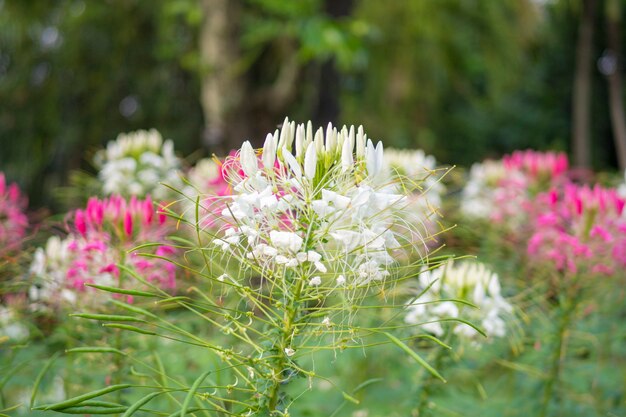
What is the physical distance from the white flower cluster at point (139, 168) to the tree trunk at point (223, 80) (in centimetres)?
222

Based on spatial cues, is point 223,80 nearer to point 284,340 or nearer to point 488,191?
point 488,191

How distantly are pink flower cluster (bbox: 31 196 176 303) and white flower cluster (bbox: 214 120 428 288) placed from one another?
49cm

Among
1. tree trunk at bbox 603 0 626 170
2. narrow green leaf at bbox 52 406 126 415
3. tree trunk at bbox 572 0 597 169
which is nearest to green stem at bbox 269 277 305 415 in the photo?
narrow green leaf at bbox 52 406 126 415

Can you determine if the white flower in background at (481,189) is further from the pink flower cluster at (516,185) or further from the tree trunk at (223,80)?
the tree trunk at (223,80)

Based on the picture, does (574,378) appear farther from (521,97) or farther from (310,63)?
(521,97)

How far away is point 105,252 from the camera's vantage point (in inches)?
58.0

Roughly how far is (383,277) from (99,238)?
2.53 feet

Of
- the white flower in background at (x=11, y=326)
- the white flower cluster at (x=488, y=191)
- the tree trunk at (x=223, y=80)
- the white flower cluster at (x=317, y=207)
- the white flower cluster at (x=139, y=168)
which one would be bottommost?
the white flower in background at (x=11, y=326)

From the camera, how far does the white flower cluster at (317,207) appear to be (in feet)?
3.17

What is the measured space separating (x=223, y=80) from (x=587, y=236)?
3.60m

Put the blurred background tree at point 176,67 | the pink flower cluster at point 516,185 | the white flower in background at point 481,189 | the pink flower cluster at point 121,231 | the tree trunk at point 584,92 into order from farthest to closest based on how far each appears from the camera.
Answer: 1. the tree trunk at point 584,92
2. the blurred background tree at point 176,67
3. the white flower in background at point 481,189
4. the pink flower cluster at point 516,185
5. the pink flower cluster at point 121,231

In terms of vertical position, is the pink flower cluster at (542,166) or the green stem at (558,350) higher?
the pink flower cluster at (542,166)

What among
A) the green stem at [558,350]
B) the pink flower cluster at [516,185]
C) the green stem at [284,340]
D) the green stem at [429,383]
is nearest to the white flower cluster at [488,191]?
the pink flower cluster at [516,185]

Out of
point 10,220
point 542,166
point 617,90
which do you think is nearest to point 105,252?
point 10,220
